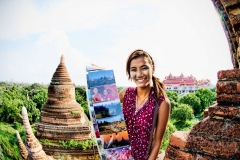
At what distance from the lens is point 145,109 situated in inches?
51.8

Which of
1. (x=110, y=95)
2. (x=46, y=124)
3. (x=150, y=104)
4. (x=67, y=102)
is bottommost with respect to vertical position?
(x=46, y=124)

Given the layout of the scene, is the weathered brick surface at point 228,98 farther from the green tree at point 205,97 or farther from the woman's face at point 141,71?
the green tree at point 205,97

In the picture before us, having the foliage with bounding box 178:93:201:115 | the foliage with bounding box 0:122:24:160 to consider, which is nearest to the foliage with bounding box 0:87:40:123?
the foliage with bounding box 0:122:24:160

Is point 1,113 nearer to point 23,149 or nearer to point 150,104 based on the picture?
point 23,149

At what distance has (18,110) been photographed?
757 inches

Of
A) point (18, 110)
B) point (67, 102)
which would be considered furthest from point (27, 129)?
point (18, 110)

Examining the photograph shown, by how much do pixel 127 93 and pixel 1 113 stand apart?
2134cm

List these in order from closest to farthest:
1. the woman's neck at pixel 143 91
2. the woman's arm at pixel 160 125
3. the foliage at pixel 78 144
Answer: the woman's arm at pixel 160 125
the woman's neck at pixel 143 91
the foliage at pixel 78 144

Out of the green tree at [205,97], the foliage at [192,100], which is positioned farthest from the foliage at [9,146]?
the green tree at [205,97]

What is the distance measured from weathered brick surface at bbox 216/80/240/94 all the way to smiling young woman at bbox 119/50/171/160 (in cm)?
32

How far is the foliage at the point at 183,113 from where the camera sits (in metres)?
28.0

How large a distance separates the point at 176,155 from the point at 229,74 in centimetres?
55

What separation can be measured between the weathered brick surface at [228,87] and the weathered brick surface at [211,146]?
0.28 m

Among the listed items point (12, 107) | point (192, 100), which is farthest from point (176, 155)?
point (192, 100)
